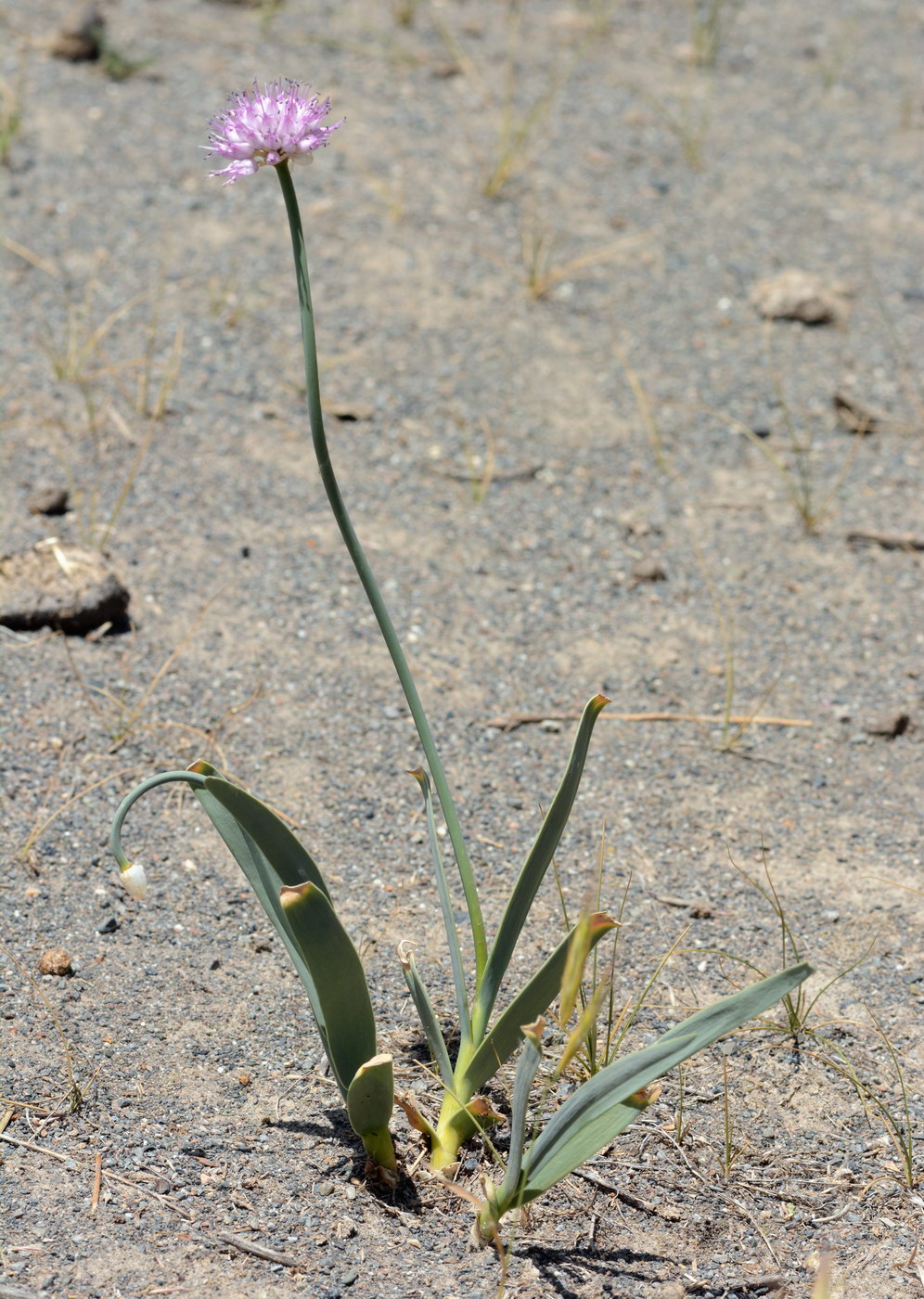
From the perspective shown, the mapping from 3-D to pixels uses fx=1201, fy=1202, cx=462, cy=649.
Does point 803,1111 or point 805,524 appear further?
point 805,524

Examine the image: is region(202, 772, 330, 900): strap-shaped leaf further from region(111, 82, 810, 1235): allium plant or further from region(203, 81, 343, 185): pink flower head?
region(203, 81, 343, 185): pink flower head

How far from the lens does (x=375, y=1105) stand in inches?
60.7

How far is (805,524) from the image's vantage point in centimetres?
325

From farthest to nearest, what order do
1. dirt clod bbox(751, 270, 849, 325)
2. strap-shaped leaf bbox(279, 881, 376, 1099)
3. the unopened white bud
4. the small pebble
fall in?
dirt clod bbox(751, 270, 849, 325) < the small pebble < the unopened white bud < strap-shaped leaf bbox(279, 881, 376, 1099)

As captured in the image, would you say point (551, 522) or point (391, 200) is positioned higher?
point (391, 200)

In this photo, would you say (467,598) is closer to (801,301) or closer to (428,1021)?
(428,1021)

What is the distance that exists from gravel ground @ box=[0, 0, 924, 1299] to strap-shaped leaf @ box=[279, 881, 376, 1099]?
9.4 inches

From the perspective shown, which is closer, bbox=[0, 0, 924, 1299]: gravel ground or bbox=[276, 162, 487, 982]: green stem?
bbox=[276, 162, 487, 982]: green stem

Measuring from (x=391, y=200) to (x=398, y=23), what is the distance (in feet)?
4.37

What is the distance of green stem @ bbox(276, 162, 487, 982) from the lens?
52.8 inches

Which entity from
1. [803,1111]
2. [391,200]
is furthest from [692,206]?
[803,1111]

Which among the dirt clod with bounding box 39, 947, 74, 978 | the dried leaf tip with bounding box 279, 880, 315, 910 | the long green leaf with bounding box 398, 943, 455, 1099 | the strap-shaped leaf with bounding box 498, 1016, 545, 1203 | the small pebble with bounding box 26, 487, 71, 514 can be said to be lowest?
the dirt clod with bounding box 39, 947, 74, 978

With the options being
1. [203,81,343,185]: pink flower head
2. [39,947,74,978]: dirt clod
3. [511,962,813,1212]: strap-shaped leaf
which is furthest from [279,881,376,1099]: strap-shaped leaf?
[203,81,343,185]: pink flower head

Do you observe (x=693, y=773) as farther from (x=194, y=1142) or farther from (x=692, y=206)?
(x=692, y=206)
